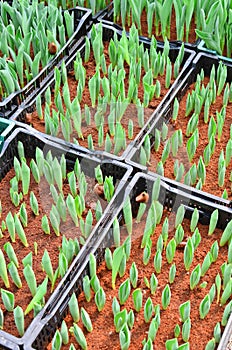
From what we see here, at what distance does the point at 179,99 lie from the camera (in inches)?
106

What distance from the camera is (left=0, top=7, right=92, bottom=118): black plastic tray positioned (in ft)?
8.38

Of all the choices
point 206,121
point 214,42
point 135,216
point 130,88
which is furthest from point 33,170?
point 214,42

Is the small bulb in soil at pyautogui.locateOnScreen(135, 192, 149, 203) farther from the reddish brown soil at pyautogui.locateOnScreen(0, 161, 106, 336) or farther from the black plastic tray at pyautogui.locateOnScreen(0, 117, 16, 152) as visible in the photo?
the black plastic tray at pyautogui.locateOnScreen(0, 117, 16, 152)

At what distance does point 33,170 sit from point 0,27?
0.84m

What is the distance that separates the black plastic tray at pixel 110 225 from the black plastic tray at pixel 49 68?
26.4 inches

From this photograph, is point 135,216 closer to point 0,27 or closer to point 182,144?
point 182,144

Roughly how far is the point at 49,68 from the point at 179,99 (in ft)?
1.91

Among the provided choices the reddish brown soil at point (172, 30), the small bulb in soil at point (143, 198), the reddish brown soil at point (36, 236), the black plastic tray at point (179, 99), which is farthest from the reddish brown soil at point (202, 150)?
the reddish brown soil at point (172, 30)

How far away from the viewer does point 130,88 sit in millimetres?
2539

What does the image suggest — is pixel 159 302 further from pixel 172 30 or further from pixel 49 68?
pixel 172 30

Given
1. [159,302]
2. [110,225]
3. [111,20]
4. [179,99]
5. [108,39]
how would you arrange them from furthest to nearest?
[111,20], [108,39], [179,99], [110,225], [159,302]

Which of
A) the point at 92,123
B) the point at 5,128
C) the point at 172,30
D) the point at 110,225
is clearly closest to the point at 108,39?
the point at 172,30

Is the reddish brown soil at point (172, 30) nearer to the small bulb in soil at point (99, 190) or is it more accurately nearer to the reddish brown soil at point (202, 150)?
the reddish brown soil at point (202, 150)

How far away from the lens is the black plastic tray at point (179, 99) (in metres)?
2.27
